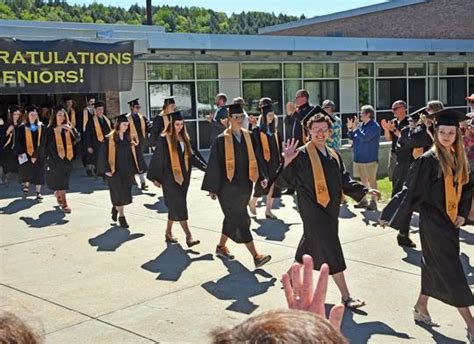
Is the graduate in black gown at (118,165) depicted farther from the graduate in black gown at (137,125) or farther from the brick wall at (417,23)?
the brick wall at (417,23)

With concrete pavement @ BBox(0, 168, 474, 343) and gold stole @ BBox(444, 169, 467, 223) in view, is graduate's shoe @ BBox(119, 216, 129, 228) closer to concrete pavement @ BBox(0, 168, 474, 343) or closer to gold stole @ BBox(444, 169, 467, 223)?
concrete pavement @ BBox(0, 168, 474, 343)

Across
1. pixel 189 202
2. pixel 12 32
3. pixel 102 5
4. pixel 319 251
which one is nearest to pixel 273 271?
pixel 319 251

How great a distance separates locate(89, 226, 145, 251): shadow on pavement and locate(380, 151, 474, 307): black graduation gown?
425 centimetres

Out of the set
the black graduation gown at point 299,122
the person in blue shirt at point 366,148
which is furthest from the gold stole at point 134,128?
the person in blue shirt at point 366,148

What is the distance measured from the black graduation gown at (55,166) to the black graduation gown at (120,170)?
133 centimetres

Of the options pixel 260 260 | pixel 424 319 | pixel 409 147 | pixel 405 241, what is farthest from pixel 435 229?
pixel 409 147

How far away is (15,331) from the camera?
60.3 inches

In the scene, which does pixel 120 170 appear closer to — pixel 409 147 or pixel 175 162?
pixel 175 162

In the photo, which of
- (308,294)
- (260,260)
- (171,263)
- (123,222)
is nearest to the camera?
(308,294)

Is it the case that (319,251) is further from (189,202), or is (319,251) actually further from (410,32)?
(410,32)

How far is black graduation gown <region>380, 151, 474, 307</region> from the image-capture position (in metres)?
5.05

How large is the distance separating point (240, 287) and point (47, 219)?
4.69m

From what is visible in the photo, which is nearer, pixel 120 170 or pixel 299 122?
pixel 120 170

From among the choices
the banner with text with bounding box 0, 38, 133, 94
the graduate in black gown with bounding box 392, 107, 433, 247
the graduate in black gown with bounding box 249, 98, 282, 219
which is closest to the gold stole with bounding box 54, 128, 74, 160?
the graduate in black gown with bounding box 249, 98, 282, 219
